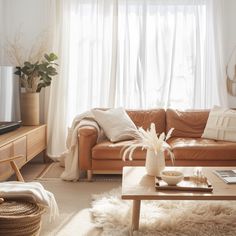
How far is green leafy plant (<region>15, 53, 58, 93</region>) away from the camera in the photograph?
439cm

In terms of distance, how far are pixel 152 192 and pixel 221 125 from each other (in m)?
2.08

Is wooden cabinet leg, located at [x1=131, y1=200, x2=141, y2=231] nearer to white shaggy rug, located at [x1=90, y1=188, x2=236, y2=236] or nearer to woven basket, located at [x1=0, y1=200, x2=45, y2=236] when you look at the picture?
white shaggy rug, located at [x1=90, y1=188, x2=236, y2=236]

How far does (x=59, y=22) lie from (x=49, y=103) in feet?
3.74

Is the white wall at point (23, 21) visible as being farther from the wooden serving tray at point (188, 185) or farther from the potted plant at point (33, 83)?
the wooden serving tray at point (188, 185)

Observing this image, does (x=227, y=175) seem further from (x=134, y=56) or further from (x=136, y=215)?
(x=134, y=56)

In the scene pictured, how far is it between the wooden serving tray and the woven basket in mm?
833

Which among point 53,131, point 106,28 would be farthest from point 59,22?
point 53,131

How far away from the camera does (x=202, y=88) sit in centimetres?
477

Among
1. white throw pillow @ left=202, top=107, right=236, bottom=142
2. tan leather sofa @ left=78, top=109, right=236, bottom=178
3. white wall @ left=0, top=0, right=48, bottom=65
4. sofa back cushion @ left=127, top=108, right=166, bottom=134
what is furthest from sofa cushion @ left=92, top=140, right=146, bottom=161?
white wall @ left=0, top=0, right=48, bottom=65

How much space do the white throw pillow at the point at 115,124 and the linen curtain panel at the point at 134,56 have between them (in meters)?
0.66

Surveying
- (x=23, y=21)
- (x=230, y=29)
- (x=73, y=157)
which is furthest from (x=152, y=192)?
(x=23, y=21)

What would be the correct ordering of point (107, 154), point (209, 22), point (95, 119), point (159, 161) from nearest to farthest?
point (159, 161)
point (107, 154)
point (95, 119)
point (209, 22)

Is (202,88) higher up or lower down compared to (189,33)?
lower down

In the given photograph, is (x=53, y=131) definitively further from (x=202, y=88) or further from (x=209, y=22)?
(x=209, y=22)
